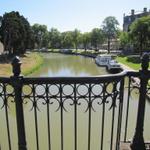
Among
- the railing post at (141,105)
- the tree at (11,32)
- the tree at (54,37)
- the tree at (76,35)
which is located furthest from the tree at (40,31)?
the railing post at (141,105)

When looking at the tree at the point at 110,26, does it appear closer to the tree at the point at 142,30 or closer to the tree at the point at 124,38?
the tree at the point at 124,38

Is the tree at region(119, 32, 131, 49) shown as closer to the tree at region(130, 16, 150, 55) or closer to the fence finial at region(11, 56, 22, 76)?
the tree at region(130, 16, 150, 55)

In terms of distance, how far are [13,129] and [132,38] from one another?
26901 mm

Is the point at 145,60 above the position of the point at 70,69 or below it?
above

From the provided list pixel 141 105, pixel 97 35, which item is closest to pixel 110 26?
pixel 97 35

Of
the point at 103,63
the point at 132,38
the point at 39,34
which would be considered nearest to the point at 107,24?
the point at 132,38

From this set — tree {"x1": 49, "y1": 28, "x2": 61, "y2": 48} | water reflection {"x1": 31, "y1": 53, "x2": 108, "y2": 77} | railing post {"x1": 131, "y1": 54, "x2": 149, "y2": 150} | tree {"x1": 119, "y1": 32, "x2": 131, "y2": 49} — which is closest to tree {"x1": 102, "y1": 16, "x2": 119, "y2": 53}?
tree {"x1": 119, "y1": 32, "x2": 131, "y2": 49}

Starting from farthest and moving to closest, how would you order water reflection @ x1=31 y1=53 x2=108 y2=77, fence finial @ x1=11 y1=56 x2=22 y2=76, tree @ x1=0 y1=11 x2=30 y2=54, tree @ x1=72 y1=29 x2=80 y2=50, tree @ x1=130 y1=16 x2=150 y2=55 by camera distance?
tree @ x1=72 y1=29 x2=80 y2=50, tree @ x1=0 y1=11 x2=30 y2=54, tree @ x1=130 y1=16 x2=150 y2=55, water reflection @ x1=31 y1=53 x2=108 y2=77, fence finial @ x1=11 y1=56 x2=22 y2=76

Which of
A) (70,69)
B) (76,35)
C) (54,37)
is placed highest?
(76,35)

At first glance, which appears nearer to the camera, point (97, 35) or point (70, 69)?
point (70, 69)

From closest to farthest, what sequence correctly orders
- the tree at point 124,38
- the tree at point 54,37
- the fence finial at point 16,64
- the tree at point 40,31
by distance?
the fence finial at point 16,64
the tree at point 124,38
the tree at point 40,31
the tree at point 54,37

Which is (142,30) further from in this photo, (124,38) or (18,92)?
(18,92)

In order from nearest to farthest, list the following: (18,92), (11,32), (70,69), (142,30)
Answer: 1. (18,92)
2. (70,69)
3. (142,30)
4. (11,32)

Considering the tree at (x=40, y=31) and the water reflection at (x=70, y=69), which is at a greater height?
the tree at (x=40, y=31)
